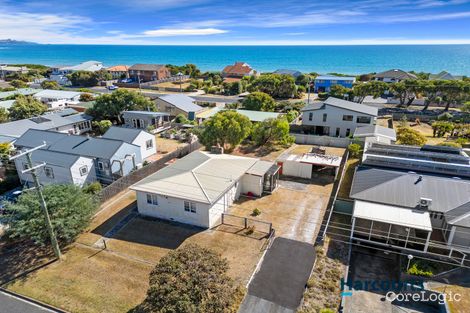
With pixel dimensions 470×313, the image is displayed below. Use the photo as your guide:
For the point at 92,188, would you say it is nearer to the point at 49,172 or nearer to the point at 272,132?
the point at 49,172

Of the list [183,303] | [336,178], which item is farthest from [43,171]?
[336,178]

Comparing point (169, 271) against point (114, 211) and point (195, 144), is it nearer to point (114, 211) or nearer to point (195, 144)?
point (114, 211)

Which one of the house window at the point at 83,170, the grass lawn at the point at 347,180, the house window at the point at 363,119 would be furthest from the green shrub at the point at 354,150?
the house window at the point at 83,170

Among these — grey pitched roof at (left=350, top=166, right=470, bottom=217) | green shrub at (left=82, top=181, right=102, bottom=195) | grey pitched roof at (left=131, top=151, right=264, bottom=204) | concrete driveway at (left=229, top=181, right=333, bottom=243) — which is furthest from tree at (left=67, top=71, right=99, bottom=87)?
grey pitched roof at (left=350, top=166, right=470, bottom=217)

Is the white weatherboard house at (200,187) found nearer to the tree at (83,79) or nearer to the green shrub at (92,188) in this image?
the green shrub at (92,188)

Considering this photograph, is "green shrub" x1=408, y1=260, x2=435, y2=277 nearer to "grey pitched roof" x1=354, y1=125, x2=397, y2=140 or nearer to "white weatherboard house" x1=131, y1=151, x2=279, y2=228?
"white weatherboard house" x1=131, y1=151, x2=279, y2=228

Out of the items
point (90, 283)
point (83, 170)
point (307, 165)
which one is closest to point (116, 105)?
point (83, 170)
